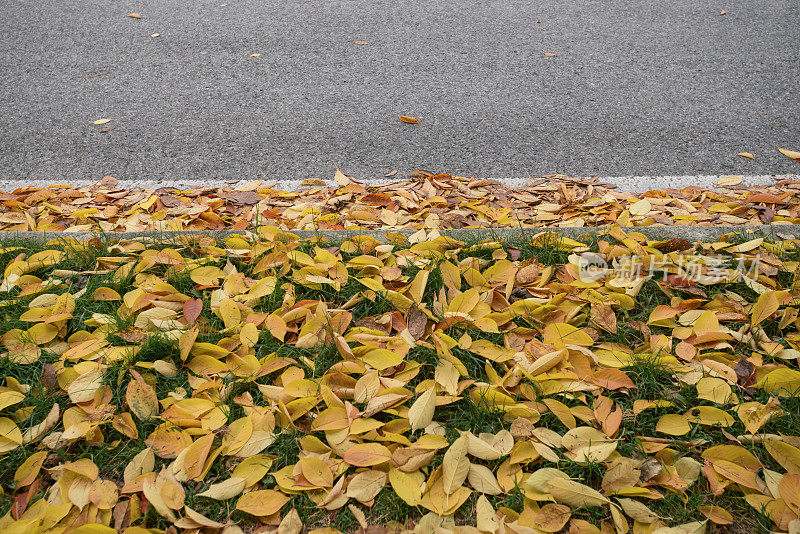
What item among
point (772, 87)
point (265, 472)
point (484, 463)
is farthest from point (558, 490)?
point (772, 87)

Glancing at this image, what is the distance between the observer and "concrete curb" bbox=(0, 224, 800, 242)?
2.38 metres

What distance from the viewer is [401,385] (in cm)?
170

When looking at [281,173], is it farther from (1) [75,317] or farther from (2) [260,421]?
(2) [260,421]

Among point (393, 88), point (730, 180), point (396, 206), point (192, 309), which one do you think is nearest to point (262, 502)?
point (192, 309)

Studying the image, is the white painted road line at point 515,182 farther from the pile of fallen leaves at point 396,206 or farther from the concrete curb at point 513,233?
the concrete curb at point 513,233

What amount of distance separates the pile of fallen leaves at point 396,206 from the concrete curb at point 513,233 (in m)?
0.11

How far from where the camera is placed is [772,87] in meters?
4.09

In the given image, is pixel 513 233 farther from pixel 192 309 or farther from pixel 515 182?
pixel 192 309

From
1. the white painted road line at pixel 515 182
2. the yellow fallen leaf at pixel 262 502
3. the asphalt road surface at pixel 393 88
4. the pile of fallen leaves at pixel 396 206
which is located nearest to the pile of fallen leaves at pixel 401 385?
the yellow fallen leaf at pixel 262 502

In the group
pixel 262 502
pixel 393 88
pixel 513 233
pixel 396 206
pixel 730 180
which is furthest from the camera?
pixel 393 88

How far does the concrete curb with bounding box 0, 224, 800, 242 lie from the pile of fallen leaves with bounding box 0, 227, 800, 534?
6 centimetres

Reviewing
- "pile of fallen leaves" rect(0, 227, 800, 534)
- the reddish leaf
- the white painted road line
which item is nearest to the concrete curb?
"pile of fallen leaves" rect(0, 227, 800, 534)

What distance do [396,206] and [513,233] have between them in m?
0.72

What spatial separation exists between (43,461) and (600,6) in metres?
6.00
